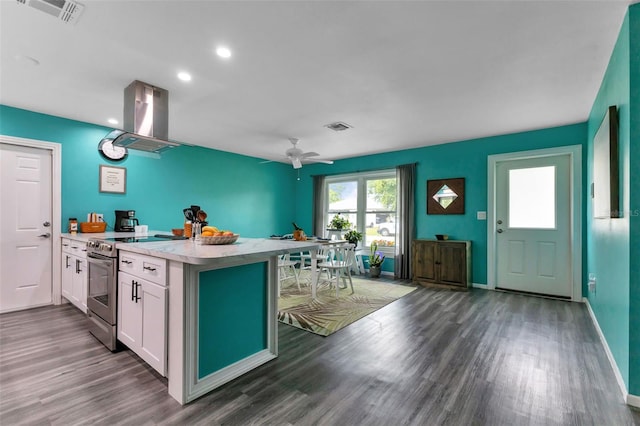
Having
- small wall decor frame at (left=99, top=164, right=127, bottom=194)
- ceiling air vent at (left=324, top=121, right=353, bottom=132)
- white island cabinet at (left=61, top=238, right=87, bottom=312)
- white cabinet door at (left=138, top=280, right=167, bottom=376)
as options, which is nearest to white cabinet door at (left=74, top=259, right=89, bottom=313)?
white island cabinet at (left=61, top=238, right=87, bottom=312)

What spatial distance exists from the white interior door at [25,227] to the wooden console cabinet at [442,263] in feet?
17.7

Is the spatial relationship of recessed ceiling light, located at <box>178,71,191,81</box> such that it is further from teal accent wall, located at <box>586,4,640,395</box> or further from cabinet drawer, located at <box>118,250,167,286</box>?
teal accent wall, located at <box>586,4,640,395</box>

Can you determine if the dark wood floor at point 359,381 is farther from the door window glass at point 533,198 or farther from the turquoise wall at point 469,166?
the turquoise wall at point 469,166

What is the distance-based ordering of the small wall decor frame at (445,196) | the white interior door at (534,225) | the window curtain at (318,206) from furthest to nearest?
1. the window curtain at (318,206)
2. the small wall decor frame at (445,196)
3. the white interior door at (534,225)

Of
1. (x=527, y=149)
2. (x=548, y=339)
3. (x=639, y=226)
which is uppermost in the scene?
(x=527, y=149)

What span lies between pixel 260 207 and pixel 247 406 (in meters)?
4.97

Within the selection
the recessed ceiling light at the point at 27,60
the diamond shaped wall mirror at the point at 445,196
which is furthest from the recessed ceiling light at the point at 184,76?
the diamond shaped wall mirror at the point at 445,196

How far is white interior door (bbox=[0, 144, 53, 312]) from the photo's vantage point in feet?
11.5

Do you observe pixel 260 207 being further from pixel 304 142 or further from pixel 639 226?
pixel 639 226

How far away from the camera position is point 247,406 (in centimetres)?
178

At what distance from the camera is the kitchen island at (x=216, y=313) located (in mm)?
1816

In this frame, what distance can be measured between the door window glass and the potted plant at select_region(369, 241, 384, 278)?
7.69 ft

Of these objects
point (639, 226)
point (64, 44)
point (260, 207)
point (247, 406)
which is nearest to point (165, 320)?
point (247, 406)

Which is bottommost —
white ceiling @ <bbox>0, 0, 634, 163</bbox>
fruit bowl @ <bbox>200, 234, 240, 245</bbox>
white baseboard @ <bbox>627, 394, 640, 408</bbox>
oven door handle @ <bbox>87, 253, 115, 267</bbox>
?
white baseboard @ <bbox>627, 394, 640, 408</bbox>
